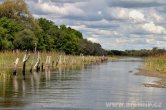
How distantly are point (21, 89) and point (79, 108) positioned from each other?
1007 cm

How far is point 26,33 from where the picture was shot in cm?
10188

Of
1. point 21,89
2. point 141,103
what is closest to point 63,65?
point 21,89

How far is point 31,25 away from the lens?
115500mm

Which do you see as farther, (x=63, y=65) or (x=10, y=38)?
(x=10, y=38)

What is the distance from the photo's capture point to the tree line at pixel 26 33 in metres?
100

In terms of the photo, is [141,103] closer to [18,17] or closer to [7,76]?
[7,76]

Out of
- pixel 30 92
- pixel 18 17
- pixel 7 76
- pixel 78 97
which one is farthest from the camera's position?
pixel 18 17

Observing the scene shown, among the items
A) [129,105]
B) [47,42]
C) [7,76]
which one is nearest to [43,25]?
[47,42]

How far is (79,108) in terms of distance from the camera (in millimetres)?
23859

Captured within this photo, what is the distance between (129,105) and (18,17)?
300ft

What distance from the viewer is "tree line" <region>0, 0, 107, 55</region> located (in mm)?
100438

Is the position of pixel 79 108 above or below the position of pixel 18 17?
below

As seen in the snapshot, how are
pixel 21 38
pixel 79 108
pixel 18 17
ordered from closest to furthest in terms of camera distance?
pixel 79 108, pixel 21 38, pixel 18 17

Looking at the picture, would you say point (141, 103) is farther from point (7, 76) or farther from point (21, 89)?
point (7, 76)
